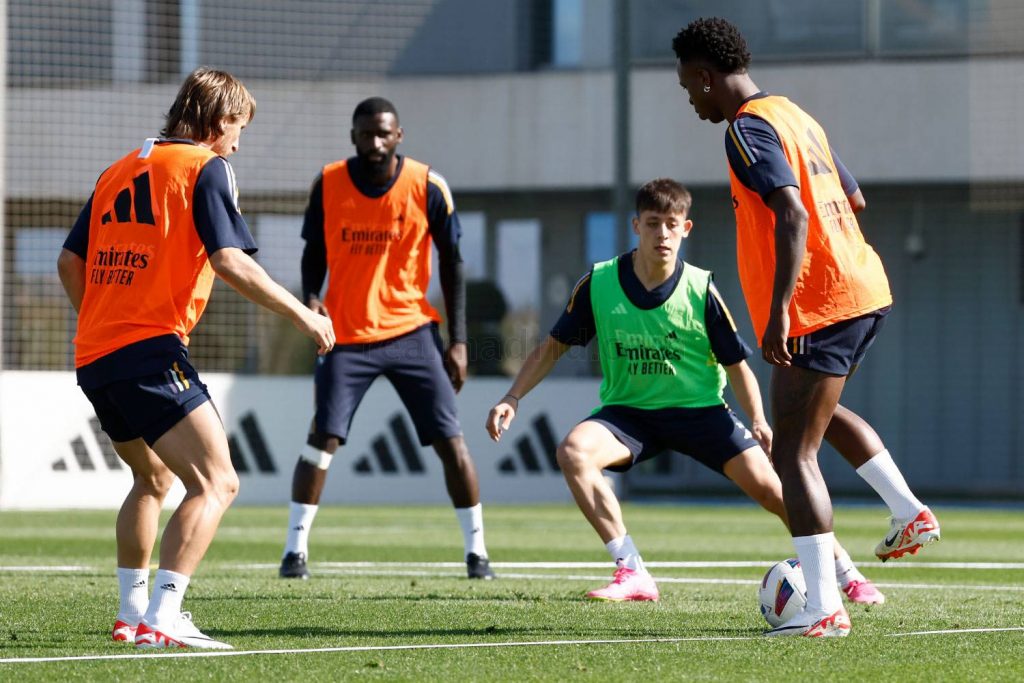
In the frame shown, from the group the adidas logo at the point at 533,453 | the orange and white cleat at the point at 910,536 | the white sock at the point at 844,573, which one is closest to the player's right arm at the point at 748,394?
the white sock at the point at 844,573

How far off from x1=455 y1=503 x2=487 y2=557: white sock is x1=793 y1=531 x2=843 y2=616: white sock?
9.84ft

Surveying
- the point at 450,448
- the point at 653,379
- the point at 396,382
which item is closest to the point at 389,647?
the point at 653,379

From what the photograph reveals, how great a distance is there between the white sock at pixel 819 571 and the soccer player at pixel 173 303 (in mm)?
1742

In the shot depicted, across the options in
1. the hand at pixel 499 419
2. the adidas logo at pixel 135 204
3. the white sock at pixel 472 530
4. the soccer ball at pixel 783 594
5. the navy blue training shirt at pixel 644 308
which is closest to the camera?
the adidas logo at pixel 135 204

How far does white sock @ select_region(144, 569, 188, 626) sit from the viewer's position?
502cm

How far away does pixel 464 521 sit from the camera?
8320mm

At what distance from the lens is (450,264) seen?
8594 mm

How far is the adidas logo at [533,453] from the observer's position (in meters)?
17.5

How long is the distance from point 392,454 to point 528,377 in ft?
34.5

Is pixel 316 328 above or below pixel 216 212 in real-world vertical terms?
below

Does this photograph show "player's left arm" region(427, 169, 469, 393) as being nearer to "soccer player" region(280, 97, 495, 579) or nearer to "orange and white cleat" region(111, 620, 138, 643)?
"soccer player" region(280, 97, 495, 579)

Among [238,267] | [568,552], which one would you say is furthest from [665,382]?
[568,552]

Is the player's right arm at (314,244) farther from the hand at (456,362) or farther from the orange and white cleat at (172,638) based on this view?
the orange and white cleat at (172,638)

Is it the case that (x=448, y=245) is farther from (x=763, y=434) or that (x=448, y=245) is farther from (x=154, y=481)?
(x=154, y=481)
